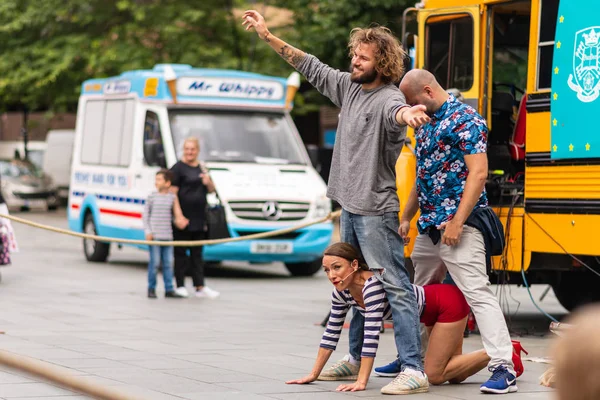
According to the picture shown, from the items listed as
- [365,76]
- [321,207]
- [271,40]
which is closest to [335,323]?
[365,76]

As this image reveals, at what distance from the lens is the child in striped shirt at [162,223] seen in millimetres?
12289

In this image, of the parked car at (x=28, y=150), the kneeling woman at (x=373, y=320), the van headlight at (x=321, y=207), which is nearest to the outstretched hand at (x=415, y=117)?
the kneeling woman at (x=373, y=320)

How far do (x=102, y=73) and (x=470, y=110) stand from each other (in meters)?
25.1

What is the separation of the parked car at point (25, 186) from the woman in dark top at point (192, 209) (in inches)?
814

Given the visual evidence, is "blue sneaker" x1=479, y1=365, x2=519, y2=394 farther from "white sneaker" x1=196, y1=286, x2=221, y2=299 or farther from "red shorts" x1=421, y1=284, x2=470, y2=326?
"white sneaker" x1=196, y1=286, x2=221, y2=299

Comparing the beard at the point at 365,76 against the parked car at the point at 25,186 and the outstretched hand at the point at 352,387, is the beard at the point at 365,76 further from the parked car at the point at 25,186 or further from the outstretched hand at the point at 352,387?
the parked car at the point at 25,186

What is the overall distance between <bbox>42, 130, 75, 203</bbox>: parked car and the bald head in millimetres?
29116

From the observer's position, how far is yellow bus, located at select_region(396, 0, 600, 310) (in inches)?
320

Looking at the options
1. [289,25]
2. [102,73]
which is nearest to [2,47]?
[102,73]

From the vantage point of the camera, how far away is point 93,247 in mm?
17391

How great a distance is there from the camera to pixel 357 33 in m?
6.43

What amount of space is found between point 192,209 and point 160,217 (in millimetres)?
481

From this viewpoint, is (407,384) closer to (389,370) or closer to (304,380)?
(304,380)

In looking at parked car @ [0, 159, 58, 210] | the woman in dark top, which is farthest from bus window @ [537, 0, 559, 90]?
parked car @ [0, 159, 58, 210]
